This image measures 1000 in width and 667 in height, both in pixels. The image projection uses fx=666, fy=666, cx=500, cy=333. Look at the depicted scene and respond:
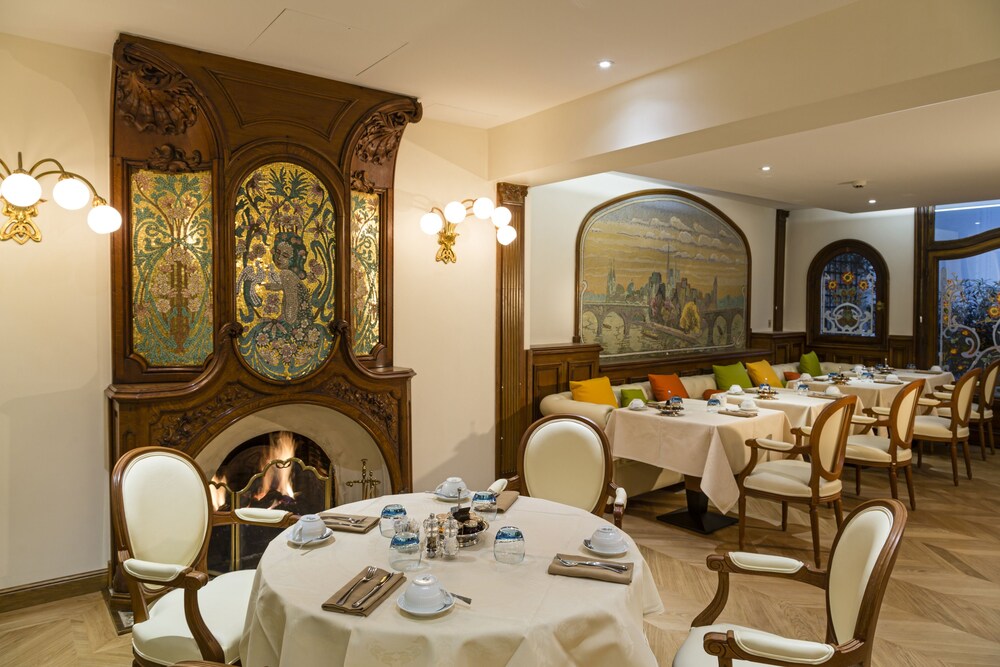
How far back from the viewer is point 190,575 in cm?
201

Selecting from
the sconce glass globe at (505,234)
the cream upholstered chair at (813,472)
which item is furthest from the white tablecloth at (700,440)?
the sconce glass globe at (505,234)

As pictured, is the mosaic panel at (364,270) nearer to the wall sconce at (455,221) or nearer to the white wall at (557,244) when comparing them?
the wall sconce at (455,221)

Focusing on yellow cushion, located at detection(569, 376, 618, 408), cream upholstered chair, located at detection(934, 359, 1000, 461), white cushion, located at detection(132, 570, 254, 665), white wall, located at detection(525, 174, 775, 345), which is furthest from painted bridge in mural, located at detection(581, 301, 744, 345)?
white cushion, located at detection(132, 570, 254, 665)

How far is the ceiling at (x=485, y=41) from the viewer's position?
2.76 metres

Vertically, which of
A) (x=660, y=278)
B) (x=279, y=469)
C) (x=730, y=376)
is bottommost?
(x=279, y=469)

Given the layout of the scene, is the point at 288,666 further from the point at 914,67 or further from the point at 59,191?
the point at 914,67

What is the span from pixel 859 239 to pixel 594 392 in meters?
4.83

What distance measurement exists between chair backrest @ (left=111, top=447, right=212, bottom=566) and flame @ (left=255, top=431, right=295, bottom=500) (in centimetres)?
134

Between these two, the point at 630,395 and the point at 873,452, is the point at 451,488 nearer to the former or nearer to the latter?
the point at 630,395

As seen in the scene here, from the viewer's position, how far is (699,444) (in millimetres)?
4203

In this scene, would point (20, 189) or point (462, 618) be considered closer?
point (462, 618)

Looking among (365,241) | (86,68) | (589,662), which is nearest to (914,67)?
(589,662)

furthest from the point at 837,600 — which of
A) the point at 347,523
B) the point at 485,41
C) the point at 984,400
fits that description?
the point at 984,400

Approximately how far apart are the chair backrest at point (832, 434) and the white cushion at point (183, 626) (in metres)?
3.07
